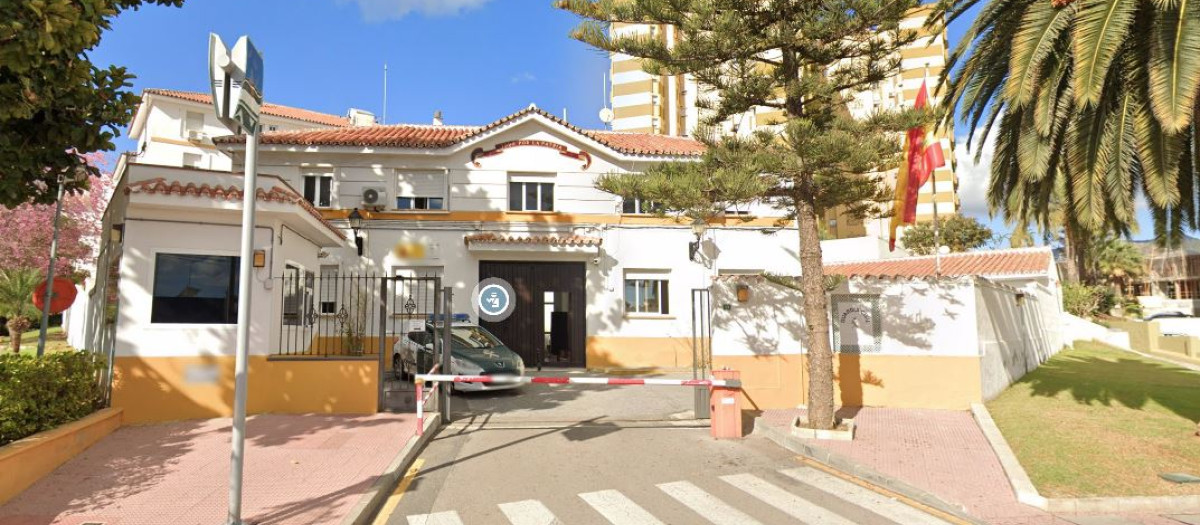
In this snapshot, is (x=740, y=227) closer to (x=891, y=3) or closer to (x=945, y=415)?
(x=945, y=415)

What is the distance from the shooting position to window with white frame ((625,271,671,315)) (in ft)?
55.6

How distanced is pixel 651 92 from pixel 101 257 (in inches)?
1326

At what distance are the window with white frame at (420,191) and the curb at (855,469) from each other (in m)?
11.5

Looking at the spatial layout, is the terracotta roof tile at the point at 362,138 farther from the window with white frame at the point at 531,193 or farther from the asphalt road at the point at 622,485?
the asphalt road at the point at 622,485

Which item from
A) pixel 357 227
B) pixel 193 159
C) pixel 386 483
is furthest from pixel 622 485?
pixel 193 159

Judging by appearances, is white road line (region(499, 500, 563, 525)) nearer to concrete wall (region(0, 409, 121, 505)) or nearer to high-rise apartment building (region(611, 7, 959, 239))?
concrete wall (region(0, 409, 121, 505))

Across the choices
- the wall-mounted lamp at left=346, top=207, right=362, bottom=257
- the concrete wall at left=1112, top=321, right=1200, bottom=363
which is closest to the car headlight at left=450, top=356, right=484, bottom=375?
the wall-mounted lamp at left=346, top=207, right=362, bottom=257

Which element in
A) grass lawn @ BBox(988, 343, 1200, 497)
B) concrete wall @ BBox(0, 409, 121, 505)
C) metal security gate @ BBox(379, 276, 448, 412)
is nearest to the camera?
concrete wall @ BBox(0, 409, 121, 505)

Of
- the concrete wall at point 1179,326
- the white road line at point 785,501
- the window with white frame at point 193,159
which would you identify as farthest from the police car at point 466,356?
the window with white frame at point 193,159

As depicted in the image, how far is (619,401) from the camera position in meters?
11.3

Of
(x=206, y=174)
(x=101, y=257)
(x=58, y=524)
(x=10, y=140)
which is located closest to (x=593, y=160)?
(x=206, y=174)

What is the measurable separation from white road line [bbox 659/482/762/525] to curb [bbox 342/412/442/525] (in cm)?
275

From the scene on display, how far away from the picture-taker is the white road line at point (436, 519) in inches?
197

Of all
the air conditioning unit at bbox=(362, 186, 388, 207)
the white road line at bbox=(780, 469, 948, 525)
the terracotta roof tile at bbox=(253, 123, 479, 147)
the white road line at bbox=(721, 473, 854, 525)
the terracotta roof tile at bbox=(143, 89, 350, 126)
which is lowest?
the white road line at bbox=(780, 469, 948, 525)
